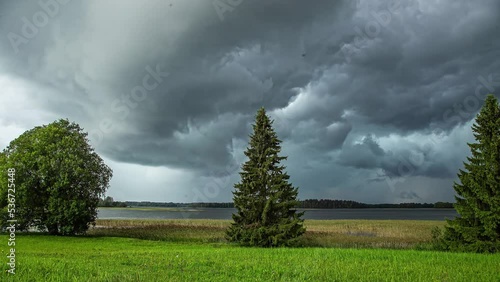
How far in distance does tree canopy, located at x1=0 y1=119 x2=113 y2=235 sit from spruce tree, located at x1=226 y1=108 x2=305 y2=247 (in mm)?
20769

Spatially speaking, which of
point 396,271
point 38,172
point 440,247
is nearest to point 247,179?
point 440,247

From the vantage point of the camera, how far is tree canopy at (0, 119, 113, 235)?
132 ft

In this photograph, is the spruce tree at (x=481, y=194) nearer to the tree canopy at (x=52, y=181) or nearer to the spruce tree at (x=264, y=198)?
the spruce tree at (x=264, y=198)

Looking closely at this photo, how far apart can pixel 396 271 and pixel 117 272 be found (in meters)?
10.8

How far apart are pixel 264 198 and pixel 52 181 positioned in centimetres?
2638

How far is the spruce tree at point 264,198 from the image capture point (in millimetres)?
31391

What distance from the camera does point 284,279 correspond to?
12.1 meters

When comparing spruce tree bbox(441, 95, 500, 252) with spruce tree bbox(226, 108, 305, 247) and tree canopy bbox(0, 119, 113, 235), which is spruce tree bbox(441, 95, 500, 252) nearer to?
spruce tree bbox(226, 108, 305, 247)

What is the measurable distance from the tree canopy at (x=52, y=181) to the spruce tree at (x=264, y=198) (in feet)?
68.1

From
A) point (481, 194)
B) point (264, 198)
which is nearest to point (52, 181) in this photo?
point (264, 198)

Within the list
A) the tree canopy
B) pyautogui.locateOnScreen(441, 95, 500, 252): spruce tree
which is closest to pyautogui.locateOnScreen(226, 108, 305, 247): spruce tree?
pyautogui.locateOnScreen(441, 95, 500, 252): spruce tree

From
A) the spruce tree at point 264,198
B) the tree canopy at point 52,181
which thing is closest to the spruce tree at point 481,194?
the spruce tree at point 264,198

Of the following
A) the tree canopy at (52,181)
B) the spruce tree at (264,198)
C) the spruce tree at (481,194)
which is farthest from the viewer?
the tree canopy at (52,181)

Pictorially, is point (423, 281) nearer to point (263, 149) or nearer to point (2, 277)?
point (2, 277)
